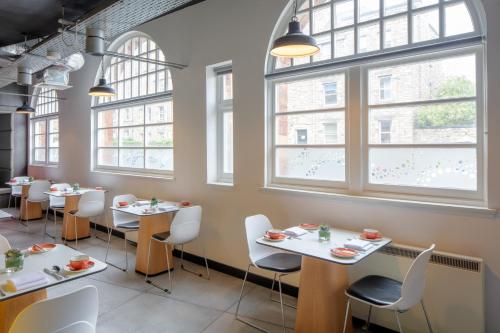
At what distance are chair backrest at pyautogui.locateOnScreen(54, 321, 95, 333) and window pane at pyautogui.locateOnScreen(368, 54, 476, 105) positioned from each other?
2663 mm

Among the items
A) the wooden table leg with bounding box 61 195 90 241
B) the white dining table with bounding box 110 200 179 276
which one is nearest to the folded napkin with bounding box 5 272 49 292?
the white dining table with bounding box 110 200 179 276

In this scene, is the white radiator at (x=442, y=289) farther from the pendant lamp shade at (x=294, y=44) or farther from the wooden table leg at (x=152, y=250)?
the wooden table leg at (x=152, y=250)

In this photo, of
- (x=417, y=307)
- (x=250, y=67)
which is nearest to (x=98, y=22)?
(x=250, y=67)

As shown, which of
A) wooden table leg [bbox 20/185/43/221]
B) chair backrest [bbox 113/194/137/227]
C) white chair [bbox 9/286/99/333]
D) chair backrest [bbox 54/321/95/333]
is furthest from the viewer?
wooden table leg [bbox 20/185/43/221]

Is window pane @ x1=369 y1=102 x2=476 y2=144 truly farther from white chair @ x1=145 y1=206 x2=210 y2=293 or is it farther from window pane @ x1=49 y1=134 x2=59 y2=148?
window pane @ x1=49 y1=134 x2=59 y2=148

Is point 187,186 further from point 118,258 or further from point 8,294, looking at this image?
point 8,294

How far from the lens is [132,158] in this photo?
5.48m

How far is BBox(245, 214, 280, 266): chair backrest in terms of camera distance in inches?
113

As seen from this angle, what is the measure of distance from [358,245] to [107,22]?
3.49 m

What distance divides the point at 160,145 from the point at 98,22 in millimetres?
1908

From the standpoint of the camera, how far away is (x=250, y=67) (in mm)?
3580

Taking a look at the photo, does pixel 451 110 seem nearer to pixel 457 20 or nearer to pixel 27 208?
pixel 457 20

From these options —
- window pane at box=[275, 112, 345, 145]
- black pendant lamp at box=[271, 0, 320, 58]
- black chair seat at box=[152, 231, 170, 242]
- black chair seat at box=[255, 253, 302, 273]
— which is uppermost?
black pendant lamp at box=[271, 0, 320, 58]

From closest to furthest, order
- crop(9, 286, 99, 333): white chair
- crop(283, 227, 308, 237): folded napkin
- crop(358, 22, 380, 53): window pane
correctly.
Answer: crop(9, 286, 99, 333): white chair, crop(283, 227, 308, 237): folded napkin, crop(358, 22, 380, 53): window pane
